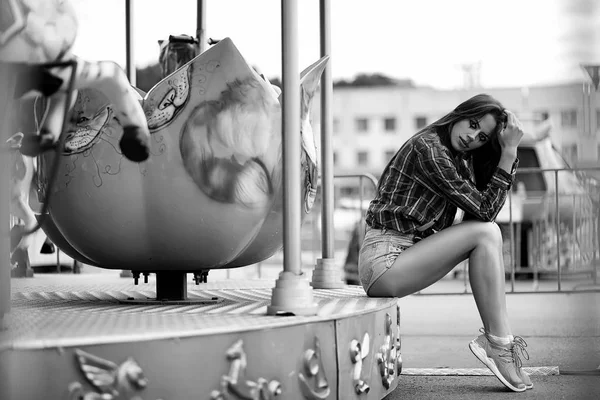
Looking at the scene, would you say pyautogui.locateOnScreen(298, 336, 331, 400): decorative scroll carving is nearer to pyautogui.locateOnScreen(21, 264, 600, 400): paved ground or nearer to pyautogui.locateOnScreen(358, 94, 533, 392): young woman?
pyautogui.locateOnScreen(21, 264, 600, 400): paved ground

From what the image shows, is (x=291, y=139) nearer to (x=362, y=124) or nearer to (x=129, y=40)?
(x=129, y=40)

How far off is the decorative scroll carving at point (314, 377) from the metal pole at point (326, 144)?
1.47m

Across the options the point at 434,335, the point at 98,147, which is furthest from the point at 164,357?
the point at 434,335

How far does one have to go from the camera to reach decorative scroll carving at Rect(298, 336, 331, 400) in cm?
219

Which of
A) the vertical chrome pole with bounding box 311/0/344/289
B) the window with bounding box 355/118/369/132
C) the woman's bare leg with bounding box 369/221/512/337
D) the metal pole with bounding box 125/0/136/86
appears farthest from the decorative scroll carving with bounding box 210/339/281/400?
the window with bounding box 355/118/369/132

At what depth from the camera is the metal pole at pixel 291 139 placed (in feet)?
7.67

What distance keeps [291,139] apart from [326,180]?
1.34 metres

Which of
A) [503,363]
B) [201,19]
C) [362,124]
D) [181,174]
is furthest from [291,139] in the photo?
[362,124]

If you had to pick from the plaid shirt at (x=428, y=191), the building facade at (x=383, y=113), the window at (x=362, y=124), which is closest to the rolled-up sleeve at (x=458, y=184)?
the plaid shirt at (x=428, y=191)

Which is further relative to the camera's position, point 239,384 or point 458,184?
point 458,184

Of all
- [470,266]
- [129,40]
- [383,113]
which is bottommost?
[470,266]

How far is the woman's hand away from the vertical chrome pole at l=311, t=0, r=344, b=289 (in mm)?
796

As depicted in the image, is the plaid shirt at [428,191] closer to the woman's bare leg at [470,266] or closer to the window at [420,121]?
the woman's bare leg at [470,266]

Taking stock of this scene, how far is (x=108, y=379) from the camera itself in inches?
71.9
